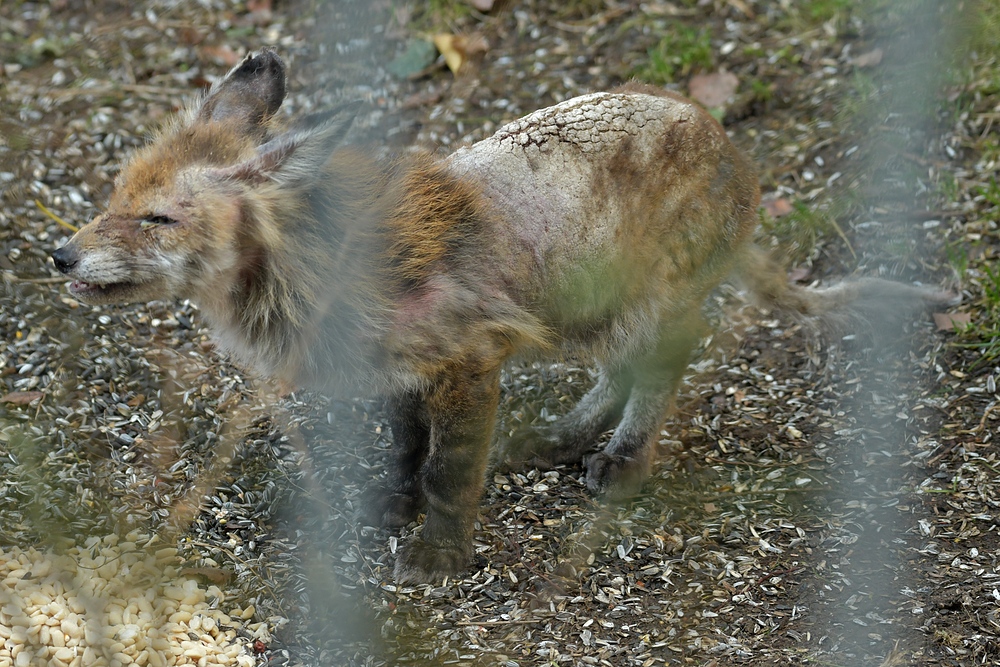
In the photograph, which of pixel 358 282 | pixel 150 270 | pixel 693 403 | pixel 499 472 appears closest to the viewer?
pixel 150 270

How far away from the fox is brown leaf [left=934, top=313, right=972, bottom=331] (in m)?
1.43

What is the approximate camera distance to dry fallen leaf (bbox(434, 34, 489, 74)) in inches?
278

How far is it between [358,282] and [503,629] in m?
1.45

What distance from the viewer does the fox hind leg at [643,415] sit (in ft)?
15.4

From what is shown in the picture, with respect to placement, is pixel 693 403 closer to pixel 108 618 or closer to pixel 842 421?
pixel 842 421

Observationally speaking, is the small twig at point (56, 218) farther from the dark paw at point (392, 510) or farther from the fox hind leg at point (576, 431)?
the fox hind leg at point (576, 431)

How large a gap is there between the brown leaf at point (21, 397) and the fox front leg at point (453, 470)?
1.81m

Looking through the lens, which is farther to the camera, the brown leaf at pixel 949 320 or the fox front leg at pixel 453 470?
the brown leaf at pixel 949 320

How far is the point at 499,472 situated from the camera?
487 centimetres

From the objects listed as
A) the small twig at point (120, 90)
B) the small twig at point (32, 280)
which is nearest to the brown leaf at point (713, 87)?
the small twig at point (120, 90)

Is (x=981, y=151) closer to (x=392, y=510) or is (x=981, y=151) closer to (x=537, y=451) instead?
(x=537, y=451)

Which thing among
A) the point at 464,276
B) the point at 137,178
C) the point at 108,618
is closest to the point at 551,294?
the point at 464,276

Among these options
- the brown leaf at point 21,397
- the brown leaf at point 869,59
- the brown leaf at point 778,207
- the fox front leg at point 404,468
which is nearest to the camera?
the fox front leg at point 404,468

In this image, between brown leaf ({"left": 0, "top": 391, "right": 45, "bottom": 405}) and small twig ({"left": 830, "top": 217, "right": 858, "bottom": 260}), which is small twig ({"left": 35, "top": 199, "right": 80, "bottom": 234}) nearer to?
brown leaf ({"left": 0, "top": 391, "right": 45, "bottom": 405})
